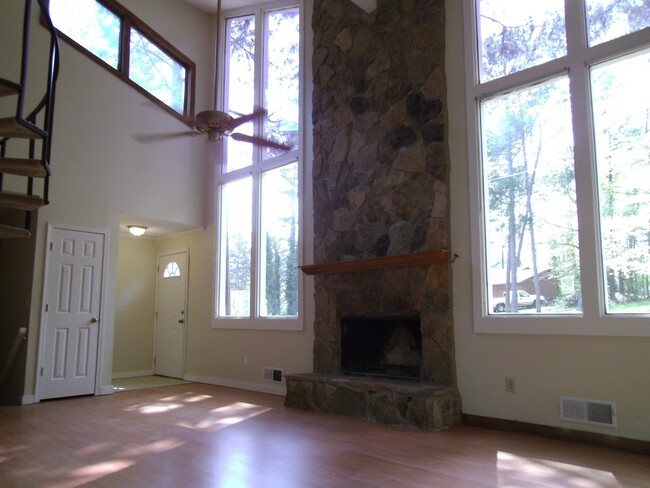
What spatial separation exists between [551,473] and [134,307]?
694 centimetres

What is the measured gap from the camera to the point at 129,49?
22.5 ft

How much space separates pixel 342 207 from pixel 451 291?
1639 millimetres

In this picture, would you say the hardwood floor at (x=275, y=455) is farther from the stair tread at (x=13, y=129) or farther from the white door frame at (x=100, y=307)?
the stair tread at (x=13, y=129)

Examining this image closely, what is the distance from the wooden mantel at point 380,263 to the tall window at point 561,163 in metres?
0.41

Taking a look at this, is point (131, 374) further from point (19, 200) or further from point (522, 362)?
point (522, 362)

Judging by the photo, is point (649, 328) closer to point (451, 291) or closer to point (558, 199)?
point (558, 199)

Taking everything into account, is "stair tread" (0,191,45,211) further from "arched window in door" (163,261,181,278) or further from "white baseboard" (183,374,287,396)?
"arched window in door" (163,261,181,278)

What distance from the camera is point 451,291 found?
14.9 feet

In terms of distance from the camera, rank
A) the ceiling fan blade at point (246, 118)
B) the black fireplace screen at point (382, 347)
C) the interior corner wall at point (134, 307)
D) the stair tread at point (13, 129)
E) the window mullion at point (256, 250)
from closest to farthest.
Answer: the stair tread at point (13, 129) → the ceiling fan blade at point (246, 118) → the black fireplace screen at point (382, 347) → the window mullion at point (256, 250) → the interior corner wall at point (134, 307)

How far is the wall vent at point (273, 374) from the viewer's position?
6.13m

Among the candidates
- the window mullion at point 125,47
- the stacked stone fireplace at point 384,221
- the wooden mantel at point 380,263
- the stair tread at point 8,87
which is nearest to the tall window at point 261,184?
the stacked stone fireplace at point 384,221

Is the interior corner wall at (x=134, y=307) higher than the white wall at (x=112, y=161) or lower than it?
lower

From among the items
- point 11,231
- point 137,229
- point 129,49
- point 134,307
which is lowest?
point 134,307

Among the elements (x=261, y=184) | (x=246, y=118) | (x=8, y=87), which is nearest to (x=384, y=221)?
(x=246, y=118)
